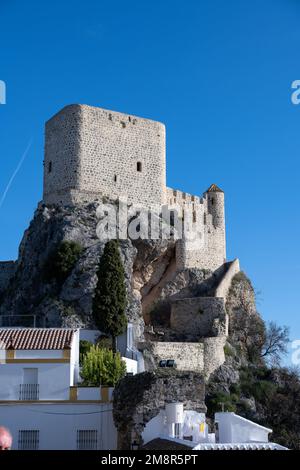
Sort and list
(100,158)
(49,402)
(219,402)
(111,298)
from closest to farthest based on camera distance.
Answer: (49,402), (111,298), (219,402), (100,158)

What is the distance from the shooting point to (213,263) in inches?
2320

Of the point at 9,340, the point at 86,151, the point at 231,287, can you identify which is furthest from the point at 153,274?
the point at 9,340

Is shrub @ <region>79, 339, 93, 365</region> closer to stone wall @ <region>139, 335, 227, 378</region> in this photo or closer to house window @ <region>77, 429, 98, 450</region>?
stone wall @ <region>139, 335, 227, 378</region>

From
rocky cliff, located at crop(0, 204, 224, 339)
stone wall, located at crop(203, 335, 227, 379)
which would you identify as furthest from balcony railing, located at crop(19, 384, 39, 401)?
stone wall, located at crop(203, 335, 227, 379)

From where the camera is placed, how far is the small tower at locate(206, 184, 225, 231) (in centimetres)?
6106

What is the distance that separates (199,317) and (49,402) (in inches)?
961

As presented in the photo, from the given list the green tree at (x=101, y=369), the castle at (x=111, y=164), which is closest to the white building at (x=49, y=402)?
the green tree at (x=101, y=369)

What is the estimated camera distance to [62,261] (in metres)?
49.3

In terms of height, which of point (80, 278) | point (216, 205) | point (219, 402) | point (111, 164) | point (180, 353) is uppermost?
point (111, 164)

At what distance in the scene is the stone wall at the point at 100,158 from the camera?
54062 mm

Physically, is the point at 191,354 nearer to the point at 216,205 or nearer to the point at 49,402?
the point at 216,205

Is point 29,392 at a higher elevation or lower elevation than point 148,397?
higher

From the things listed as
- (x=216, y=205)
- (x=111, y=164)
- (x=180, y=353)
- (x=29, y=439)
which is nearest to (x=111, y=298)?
(x=180, y=353)

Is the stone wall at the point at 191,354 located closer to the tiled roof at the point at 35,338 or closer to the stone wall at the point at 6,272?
the tiled roof at the point at 35,338
